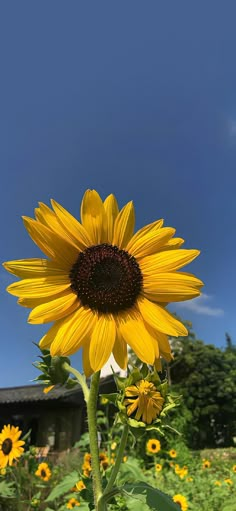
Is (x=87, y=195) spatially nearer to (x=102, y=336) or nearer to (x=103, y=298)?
(x=103, y=298)

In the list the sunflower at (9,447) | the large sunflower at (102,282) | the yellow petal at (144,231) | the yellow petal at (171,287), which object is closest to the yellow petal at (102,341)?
the large sunflower at (102,282)

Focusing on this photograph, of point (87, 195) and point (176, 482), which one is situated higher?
point (87, 195)

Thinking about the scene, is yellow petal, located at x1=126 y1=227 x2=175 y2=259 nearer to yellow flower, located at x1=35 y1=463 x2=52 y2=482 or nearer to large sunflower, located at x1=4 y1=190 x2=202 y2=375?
large sunflower, located at x1=4 y1=190 x2=202 y2=375

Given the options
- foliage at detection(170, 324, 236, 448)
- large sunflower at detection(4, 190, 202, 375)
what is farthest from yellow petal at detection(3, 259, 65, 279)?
foliage at detection(170, 324, 236, 448)

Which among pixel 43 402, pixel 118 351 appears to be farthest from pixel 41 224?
pixel 43 402

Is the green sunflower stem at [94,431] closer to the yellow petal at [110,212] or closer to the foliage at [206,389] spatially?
the yellow petal at [110,212]

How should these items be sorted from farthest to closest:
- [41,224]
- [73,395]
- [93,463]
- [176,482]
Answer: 1. [73,395]
2. [176,482]
3. [41,224]
4. [93,463]

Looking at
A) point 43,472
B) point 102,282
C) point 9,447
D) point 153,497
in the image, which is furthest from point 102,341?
point 43,472
